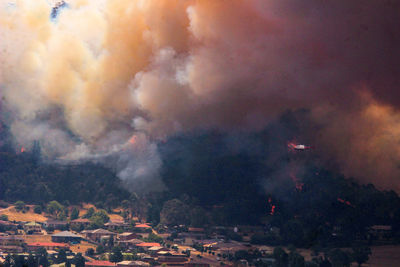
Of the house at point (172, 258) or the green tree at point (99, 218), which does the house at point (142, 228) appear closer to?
the green tree at point (99, 218)

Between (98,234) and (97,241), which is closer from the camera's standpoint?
(97,241)

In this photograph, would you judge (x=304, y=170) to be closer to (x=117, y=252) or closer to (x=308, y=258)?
(x=308, y=258)

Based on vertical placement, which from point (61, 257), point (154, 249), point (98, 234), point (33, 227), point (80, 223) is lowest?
point (61, 257)

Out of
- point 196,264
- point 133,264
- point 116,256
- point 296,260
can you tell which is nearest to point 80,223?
point 116,256

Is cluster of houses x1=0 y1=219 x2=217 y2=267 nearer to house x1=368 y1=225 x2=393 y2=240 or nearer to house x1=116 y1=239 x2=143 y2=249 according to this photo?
house x1=116 y1=239 x2=143 y2=249

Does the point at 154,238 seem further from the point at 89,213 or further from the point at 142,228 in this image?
the point at 89,213

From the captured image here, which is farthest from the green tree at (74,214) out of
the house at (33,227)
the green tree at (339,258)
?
the green tree at (339,258)

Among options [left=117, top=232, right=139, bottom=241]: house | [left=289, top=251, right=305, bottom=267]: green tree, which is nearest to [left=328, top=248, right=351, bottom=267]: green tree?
[left=289, top=251, right=305, bottom=267]: green tree
